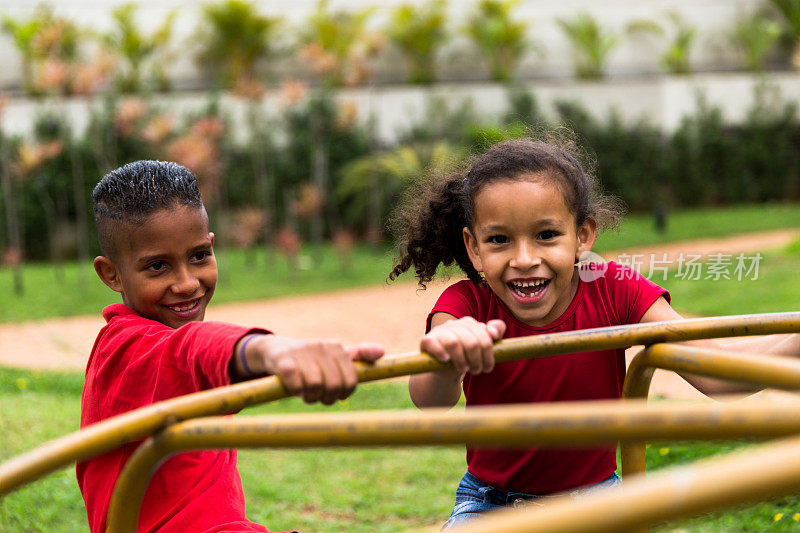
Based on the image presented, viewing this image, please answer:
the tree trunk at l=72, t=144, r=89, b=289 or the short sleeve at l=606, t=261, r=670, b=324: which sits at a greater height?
the tree trunk at l=72, t=144, r=89, b=289

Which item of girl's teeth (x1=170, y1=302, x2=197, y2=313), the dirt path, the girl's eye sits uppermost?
the girl's eye

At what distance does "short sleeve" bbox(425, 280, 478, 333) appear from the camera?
6.65 feet

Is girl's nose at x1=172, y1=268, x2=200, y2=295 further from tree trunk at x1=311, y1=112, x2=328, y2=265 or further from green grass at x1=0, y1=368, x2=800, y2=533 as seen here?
tree trunk at x1=311, y1=112, x2=328, y2=265

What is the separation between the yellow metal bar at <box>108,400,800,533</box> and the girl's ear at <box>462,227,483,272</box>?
40.1 inches

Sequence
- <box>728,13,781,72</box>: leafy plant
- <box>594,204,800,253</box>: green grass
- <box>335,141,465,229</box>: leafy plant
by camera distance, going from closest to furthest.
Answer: <box>594,204,800,253</box>: green grass, <box>335,141,465,229</box>: leafy plant, <box>728,13,781,72</box>: leafy plant

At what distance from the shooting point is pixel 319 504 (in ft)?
13.7

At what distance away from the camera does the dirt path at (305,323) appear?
7984 millimetres

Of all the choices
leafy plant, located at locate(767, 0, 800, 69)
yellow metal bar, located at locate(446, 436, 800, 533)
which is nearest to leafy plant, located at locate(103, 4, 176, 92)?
leafy plant, located at locate(767, 0, 800, 69)

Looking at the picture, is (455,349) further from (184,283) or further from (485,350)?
(184,283)

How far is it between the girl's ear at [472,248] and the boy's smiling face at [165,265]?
2.02 feet

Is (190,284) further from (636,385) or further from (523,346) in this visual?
(636,385)

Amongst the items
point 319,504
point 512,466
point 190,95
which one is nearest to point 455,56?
point 190,95

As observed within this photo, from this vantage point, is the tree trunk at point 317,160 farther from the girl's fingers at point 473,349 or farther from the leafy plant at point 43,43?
the girl's fingers at point 473,349

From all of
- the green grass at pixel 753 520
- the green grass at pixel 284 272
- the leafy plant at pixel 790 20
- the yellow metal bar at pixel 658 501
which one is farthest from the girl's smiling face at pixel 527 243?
the leafy plant at pixel 790 20
